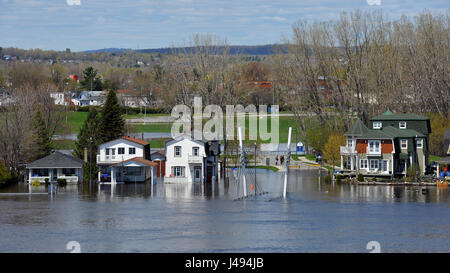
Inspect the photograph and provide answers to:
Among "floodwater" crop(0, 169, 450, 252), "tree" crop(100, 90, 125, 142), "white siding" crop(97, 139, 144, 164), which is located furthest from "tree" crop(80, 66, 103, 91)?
"floodwater" crop(0, 169, 450, 252)

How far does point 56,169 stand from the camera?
79500 millimetres

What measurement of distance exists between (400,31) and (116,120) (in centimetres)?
4330

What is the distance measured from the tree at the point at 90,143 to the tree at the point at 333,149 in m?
24.4

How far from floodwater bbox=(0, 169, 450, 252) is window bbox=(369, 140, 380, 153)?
6969mm

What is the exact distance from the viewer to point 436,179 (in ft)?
260

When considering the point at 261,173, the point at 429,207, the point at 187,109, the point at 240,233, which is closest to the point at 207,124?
the point at 187,109

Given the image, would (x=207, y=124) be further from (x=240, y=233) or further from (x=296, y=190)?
(x=240, y=233)

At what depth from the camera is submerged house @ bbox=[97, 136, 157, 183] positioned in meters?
79.3

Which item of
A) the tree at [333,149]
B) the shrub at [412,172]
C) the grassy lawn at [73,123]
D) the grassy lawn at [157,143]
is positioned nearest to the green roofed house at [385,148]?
the shrub at [412,172]

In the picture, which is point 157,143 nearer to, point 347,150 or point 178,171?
point 178,171

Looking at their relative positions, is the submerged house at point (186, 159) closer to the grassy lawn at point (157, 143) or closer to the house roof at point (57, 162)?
the house roof at point (57, 162)

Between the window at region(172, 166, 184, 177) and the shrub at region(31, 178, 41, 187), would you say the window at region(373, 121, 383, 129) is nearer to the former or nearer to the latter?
the window at region(172, 166, 184, 177)

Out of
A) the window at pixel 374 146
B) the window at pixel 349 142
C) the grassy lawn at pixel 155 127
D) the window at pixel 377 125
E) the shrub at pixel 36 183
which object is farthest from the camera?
the grassy lawn at pixel 155 127

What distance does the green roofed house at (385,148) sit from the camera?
81938mm
